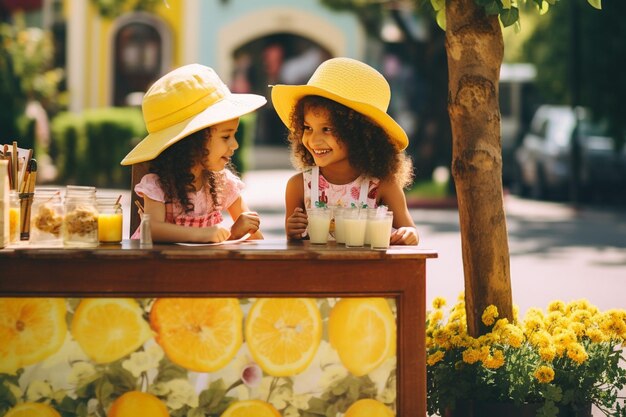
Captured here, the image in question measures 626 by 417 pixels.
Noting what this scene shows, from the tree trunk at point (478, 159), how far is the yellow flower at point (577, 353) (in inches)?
14.5

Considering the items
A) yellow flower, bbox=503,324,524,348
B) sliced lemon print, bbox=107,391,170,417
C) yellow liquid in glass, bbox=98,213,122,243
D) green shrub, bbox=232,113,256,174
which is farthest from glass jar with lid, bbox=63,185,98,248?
green shrub, bbox=232,113,256,174

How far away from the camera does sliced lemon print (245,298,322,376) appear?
12.8 ft

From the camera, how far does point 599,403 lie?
4629 millimetres

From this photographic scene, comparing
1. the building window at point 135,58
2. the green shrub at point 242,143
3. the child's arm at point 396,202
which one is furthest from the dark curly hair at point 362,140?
the building window at point 135,58

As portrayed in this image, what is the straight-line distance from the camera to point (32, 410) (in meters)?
3.88

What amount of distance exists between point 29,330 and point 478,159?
6.67 ft

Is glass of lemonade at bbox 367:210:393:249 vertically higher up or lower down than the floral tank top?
lower down

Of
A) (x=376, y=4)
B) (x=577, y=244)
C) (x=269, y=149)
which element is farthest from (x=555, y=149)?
(x=269, y=149)

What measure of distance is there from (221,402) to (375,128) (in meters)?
1.49

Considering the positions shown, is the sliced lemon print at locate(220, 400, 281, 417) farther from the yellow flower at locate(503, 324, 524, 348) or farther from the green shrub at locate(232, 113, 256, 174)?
the green shrub at locate(232, 113, 256, 174)

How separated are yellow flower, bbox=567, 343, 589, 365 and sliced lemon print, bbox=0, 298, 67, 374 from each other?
2.06 metres

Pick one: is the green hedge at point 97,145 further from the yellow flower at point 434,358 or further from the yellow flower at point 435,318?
the yellow flower at point 434,358

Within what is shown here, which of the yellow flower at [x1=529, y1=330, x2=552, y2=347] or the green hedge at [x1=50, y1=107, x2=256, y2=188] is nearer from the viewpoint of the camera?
the yellow flower at [x1=529, y1=330, x2=552, y2=347]

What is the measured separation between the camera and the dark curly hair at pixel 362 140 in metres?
4.71
